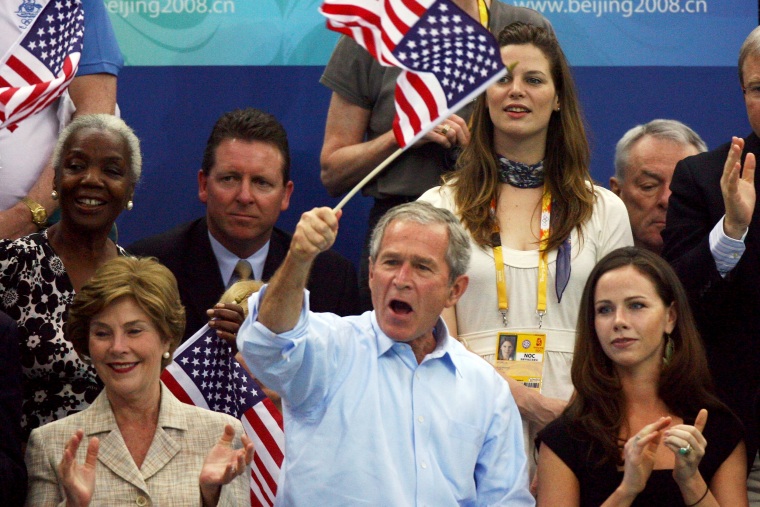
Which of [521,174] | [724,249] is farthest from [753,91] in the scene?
[521,174]

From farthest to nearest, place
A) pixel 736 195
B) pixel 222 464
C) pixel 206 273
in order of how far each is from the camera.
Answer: pixel 206 273 < pixel 736 195 < pixel 222 464

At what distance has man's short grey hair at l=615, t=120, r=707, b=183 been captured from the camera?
19.3 ft

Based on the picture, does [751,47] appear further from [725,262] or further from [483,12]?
[483,12]

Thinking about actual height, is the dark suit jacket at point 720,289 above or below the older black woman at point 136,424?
above

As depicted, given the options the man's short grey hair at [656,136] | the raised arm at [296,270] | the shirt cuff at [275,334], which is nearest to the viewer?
the raised arm at [296,270]

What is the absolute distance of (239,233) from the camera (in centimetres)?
525

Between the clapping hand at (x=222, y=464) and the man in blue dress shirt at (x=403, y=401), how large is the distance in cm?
17

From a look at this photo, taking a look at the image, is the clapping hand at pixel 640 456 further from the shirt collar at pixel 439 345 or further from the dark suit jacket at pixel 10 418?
the dark suit jacket at pixel 10 418

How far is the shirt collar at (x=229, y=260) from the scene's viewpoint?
5.27m

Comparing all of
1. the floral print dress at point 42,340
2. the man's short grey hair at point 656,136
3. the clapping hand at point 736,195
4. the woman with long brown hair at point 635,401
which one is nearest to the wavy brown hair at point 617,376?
the woman with long brown hair at point 635,401

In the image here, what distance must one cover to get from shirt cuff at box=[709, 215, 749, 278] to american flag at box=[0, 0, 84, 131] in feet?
7.09

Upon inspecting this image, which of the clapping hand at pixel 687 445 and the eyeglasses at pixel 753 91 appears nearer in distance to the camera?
the clapping hand at pixel 687 445

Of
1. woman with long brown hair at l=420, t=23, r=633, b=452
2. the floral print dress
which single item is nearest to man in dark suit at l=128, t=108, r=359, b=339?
woman with long brown hair at l=420, t=23, r=633, b=452

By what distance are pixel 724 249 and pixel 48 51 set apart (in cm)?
237
